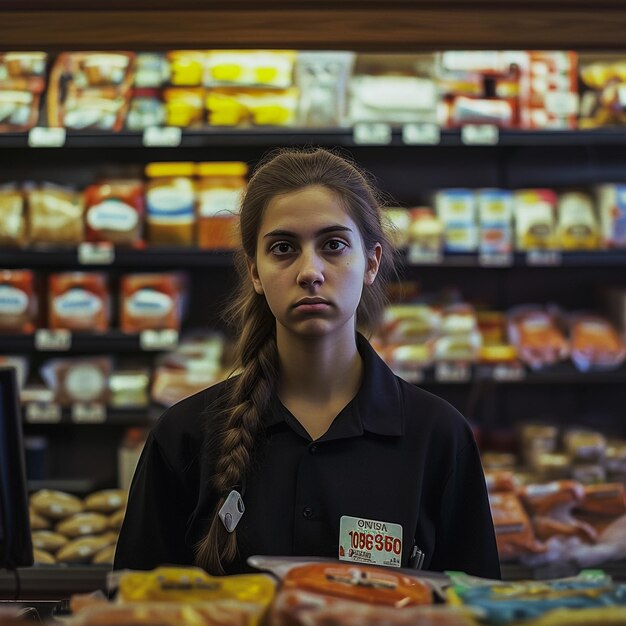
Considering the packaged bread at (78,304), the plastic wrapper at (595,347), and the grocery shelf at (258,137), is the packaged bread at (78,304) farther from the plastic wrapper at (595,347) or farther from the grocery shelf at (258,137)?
the plastic wrapper at (595,347)

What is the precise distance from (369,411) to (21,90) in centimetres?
256

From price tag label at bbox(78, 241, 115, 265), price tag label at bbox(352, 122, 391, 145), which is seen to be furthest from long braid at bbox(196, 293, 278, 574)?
price tag label at bbox(78, 241, 115, 265)

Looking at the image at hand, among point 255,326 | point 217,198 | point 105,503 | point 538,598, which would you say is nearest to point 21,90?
point 217,198

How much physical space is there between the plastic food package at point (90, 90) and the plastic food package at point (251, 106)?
33cm

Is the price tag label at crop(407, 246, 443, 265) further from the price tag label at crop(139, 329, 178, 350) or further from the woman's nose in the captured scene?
the woman's nose

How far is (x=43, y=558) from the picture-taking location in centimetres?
272

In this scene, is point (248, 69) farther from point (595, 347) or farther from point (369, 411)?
point (369, 411)

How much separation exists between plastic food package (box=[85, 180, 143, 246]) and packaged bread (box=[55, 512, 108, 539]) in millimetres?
1130

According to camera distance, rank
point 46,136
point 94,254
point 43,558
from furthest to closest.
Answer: point 94,254
point 46,136
point 43,558

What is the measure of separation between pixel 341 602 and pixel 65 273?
294cm

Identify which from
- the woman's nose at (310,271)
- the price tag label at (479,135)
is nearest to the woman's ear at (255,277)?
the woman's nose at (310,271)

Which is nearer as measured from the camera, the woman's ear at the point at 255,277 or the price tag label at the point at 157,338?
the woman's ear at the point at 255,277

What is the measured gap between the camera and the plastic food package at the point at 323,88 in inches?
139

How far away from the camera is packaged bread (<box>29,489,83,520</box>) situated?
2904mm
